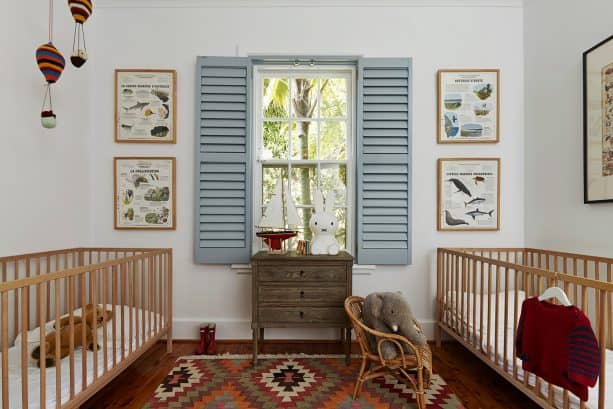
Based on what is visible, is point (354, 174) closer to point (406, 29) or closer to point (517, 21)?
point (406, 29)

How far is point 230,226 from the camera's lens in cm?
272

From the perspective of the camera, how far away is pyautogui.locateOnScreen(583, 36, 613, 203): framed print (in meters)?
1.99

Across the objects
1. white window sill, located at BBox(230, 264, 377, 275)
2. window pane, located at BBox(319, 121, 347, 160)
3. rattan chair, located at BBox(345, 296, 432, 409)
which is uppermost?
window pane, located at BBox(319, 121, 347, 160)

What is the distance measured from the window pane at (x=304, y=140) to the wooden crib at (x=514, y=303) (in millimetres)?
1259

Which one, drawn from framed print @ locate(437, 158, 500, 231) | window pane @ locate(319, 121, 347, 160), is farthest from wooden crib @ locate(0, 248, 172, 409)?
framed print @ locate(437, 158, 500, 231)

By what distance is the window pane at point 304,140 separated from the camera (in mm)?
2893

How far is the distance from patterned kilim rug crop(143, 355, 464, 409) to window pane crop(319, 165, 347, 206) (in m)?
1.21

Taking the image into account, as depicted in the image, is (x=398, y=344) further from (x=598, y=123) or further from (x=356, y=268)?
(x=598, y=123)

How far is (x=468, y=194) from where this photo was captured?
2.76m

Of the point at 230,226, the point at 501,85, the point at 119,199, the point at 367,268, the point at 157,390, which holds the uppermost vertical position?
the point at 501,85

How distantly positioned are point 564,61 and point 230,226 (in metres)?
2.56

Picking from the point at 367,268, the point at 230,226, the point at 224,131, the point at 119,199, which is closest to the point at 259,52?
the point at 224,131

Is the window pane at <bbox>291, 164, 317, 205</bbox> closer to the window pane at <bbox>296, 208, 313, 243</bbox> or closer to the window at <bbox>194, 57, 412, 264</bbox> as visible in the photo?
the window pane at <bbox>296, 208, 313, 243</bbox>

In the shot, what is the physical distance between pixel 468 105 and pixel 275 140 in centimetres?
153
